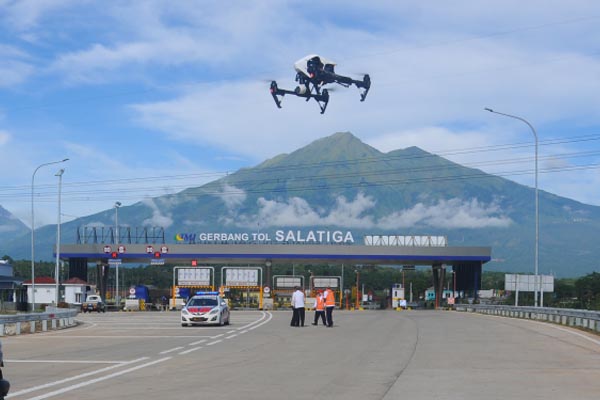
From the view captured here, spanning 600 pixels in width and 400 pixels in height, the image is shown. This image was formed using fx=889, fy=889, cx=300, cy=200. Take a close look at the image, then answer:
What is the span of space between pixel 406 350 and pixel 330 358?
11.0 feet

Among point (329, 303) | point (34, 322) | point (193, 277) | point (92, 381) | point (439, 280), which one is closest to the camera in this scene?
point (92, 381)

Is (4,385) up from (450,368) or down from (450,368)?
up

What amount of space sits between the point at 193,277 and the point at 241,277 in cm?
447

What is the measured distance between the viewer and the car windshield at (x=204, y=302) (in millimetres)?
37406

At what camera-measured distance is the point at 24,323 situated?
3347 centimetres

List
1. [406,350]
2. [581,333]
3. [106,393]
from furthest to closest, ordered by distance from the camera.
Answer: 1. [581,333]
2. [406,350]
3. [106,393]

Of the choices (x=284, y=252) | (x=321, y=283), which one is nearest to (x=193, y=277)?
(x=321, y=283)

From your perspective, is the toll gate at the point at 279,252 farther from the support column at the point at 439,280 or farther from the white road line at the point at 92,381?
the white road line at the point at 92,381

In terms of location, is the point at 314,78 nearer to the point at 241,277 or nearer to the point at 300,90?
the point at 300,90

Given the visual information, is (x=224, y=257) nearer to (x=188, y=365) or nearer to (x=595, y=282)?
(x=595, y=282)

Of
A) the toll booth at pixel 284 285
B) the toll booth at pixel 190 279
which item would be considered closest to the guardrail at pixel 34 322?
the toll booth at pixel 190 279

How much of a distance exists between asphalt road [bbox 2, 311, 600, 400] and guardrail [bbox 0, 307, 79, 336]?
8.76 ft

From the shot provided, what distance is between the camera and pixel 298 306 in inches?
1410

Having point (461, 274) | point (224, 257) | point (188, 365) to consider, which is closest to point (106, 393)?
point (188, 365)
